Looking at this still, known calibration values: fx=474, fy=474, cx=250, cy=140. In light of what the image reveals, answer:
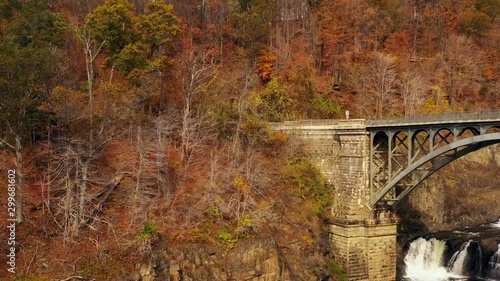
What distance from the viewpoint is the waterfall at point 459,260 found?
1280 inches

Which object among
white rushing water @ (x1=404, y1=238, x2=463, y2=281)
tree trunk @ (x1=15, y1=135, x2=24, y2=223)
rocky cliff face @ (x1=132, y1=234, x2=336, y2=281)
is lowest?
white rushing water @ (x1=404, y1=238, x2=463, y2=281)

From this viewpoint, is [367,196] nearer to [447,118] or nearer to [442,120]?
[442,120]

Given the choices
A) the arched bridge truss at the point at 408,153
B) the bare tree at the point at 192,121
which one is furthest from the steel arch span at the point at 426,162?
the bare tree at the point at 192,121

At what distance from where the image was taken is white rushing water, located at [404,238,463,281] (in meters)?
32.8

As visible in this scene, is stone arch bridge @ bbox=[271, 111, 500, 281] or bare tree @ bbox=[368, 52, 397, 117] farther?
bare tree @ bbox=[368, 52, 397, 117]

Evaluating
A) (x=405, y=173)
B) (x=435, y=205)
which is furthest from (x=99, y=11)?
(x=435, y=205)

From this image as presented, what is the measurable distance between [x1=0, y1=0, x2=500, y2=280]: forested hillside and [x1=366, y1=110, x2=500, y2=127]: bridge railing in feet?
20.7

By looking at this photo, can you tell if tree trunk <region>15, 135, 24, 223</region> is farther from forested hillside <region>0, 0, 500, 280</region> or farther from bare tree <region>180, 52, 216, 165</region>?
bare tree <region>180, 52, 216, 165</region>

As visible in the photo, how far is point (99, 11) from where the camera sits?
113ft

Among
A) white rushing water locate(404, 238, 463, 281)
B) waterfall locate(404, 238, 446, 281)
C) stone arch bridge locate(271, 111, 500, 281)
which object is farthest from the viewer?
waterfall locate(404, 238, 446, 281)

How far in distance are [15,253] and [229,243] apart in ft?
34.3

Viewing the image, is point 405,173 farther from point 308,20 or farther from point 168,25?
point 308,20

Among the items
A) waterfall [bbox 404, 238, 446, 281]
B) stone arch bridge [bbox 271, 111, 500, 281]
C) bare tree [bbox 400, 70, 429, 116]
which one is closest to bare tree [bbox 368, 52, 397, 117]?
bare tree [bbox 400, 70, 429, 116]

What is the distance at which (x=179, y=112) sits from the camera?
36344 mm
